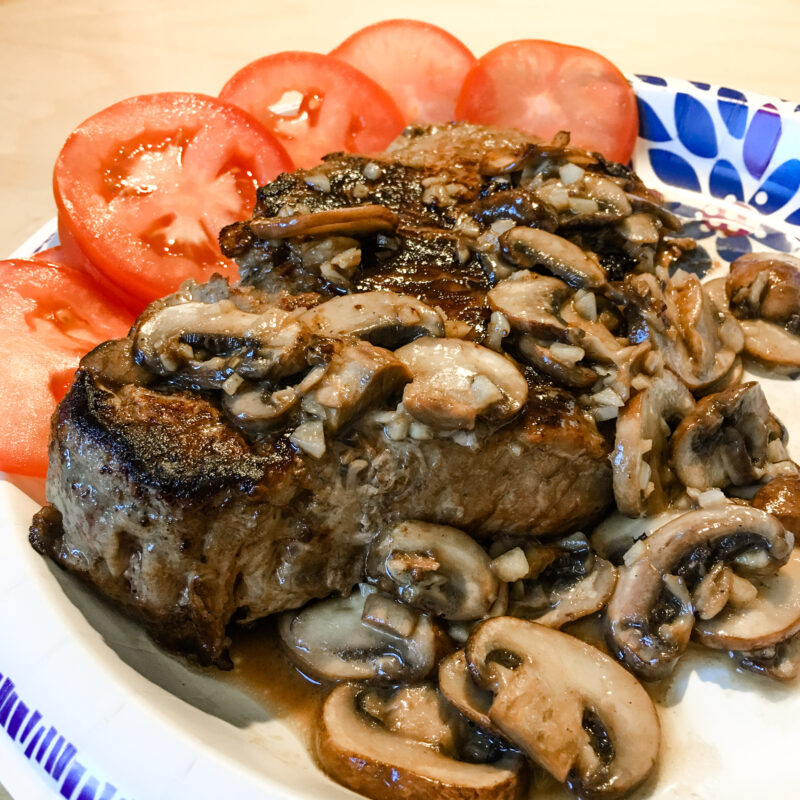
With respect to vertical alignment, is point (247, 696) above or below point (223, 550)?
below

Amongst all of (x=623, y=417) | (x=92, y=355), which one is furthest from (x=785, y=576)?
(x=92, y=355)

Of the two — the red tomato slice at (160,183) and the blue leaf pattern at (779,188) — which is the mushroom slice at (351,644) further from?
the blue leaf pattern at (779,188)

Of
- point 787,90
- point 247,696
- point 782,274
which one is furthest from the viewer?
point 787,90

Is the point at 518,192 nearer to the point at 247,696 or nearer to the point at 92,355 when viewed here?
the point at 92,355

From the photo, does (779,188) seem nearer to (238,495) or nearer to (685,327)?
(685,327)

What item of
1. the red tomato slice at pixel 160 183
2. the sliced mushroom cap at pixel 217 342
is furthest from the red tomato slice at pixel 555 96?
the sliced mushroom cap at pixel 217 342

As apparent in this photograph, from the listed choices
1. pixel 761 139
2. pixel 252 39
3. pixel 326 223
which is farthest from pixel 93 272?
pixel 252 39

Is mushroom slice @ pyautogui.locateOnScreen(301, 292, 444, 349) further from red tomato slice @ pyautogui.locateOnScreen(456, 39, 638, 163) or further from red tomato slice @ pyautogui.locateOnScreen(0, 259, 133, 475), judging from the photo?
red tomato slice @ pyautogui.locateOnScreen(456, 39, 638, 163)
